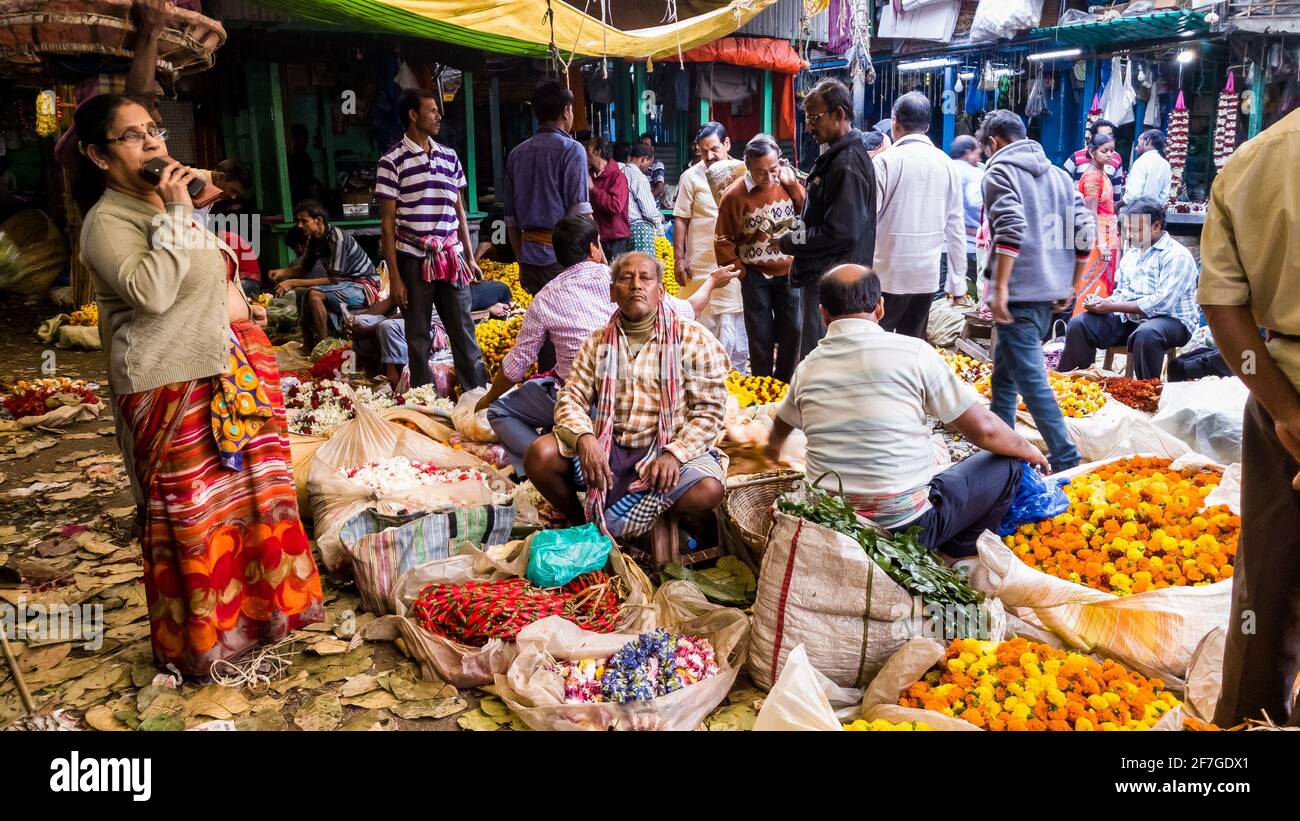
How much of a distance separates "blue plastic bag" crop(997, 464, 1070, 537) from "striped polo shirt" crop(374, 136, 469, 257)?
139 inches

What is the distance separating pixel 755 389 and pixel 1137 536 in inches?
92.6

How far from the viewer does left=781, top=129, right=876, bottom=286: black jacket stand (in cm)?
529

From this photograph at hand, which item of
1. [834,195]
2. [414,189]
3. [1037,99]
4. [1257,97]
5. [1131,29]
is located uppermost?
[1131,29]

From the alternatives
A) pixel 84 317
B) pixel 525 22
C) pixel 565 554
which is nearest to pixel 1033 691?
pixel 565 554

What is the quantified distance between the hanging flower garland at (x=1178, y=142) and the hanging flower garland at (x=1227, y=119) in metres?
0.42

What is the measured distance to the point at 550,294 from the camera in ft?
15.0

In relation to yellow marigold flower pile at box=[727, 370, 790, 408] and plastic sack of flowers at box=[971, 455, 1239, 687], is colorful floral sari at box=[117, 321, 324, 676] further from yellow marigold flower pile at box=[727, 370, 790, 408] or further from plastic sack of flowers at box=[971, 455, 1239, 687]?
yellow marigold flower pile at box=[727, 370, 790, 408]

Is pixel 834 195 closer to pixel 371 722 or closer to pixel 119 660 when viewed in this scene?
pixel 371 722

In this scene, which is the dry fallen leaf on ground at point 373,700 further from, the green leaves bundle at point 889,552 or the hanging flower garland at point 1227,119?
the hanging flower garland at point 1227,119

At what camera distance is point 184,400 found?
2947mm

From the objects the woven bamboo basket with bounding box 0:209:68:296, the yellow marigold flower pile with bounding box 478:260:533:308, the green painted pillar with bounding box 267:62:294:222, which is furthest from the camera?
the woven bamboo basket with bounding box 0:209:68:296

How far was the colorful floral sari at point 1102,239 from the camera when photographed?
755 cm

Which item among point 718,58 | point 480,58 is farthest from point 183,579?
point 718,58

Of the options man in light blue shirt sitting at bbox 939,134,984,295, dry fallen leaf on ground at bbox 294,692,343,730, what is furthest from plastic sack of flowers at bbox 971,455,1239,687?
man in light blue shirt sitting at bbox 939,134,984,295
